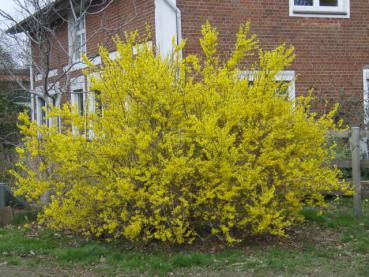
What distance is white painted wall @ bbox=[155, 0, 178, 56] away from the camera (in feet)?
35.8

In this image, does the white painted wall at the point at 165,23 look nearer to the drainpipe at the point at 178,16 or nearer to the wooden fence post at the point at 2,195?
the drainpipe at the point at 178,16

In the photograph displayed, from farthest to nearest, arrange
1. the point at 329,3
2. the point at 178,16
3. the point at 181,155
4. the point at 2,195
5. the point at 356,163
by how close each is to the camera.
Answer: the point at 329,3, the point at 178,16, the point at 2,195, the point at 356,163, the point at 181,155

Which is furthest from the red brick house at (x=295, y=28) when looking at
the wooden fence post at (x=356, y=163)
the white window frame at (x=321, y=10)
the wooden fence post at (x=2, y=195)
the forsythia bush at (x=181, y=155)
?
the forsythia bush at (x=181, y=155)

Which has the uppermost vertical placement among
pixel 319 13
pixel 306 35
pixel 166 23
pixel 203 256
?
pixel 319 13

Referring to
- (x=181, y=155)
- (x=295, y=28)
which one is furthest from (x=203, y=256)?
(x=295, y=28)

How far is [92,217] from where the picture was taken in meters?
6.66

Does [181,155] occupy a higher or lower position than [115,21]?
lower

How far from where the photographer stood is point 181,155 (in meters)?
6.25

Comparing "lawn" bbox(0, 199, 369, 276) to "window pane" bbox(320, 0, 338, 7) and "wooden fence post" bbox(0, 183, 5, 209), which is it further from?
"window pane" bbox(320, 0, 338, 7)

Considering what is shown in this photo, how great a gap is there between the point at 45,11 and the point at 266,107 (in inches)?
225

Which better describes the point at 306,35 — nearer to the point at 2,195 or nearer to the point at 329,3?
the point at 329,3

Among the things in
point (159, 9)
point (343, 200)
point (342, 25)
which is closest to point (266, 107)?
point (343, 200)

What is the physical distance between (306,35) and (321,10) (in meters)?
0.64

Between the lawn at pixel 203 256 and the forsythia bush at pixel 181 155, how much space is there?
0.69 ft
